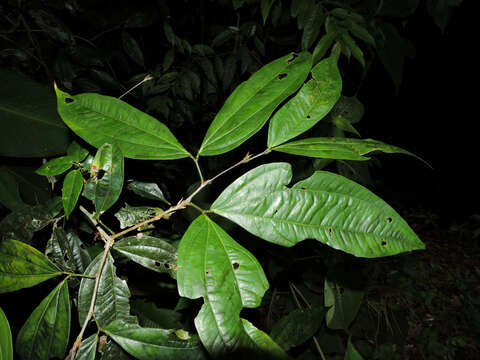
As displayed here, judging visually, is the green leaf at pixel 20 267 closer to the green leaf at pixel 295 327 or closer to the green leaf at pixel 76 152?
the green leaf at pixel 76 152

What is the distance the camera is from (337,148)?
1.46 ft

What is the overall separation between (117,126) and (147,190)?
0.64 feet

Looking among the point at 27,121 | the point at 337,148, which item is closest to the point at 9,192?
the point at 27,121

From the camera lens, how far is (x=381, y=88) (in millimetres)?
3096

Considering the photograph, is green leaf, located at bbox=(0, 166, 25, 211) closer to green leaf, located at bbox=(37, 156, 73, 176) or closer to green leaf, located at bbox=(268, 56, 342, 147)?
green leaf, located at bbox=(37, 156, 73, 176)

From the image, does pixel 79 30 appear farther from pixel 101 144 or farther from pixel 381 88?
pixel 381 88

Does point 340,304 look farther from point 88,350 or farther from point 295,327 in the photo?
point 88,350

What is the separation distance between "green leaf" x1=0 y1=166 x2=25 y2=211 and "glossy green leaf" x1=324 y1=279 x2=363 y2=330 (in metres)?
0.91

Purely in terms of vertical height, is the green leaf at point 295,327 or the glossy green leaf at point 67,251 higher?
the glossy green leaf at point 67,251

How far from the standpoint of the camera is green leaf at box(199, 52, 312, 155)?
477mm

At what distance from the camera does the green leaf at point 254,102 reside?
0.48 m

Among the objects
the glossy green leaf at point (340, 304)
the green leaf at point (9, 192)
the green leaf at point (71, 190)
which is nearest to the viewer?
the green leaf at point (71, 190)

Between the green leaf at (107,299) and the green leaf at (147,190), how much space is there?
0.59 feet

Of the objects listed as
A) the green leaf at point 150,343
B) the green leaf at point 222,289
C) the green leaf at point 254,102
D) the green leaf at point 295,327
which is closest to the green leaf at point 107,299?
the green leaf at point 150,343
